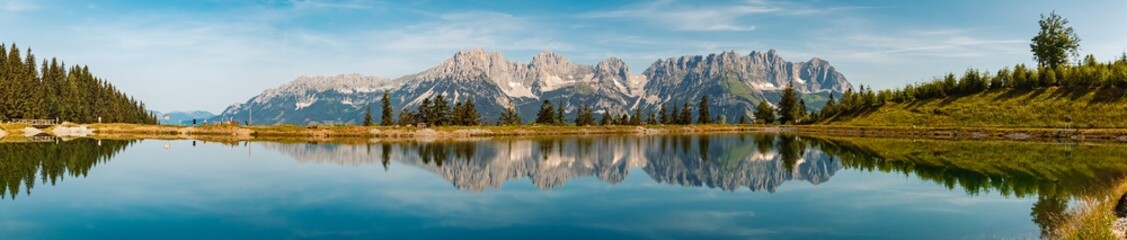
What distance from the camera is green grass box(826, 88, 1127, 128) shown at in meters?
135

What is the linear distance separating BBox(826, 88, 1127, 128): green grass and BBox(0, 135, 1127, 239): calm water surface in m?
94.3

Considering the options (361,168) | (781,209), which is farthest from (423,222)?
(361,168)

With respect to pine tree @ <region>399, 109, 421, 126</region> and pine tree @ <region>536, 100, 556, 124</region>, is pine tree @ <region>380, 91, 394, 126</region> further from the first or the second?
pine tree @ <region>536, 100, 556, 124</region>

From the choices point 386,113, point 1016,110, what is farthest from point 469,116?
point 1016,110

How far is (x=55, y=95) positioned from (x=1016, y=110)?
22631cm

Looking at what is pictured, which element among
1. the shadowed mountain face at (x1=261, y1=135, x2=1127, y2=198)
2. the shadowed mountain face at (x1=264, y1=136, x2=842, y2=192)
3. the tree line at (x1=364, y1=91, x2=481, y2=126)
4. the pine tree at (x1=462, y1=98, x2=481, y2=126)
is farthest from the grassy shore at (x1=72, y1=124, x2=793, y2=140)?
the shadowed mountain face at (x1=264, y1=136, x2=842, y2=192)

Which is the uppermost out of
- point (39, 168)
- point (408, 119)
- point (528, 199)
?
point (408, 119)

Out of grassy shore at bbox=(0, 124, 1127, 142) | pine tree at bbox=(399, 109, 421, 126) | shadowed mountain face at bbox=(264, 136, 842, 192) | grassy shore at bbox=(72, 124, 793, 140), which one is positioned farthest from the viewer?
pine tree at bbox=(399, 109, 421, 126)

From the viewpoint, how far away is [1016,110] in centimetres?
14950

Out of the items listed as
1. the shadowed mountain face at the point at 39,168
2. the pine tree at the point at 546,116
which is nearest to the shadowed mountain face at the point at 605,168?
the shadowed mountain face at the point at 39,168

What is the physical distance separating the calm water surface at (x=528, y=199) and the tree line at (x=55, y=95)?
106 m

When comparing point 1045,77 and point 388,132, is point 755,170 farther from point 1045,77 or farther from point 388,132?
point 1045,77

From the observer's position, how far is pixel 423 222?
26.4 meters

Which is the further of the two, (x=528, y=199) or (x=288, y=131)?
(x=288, y=131)
